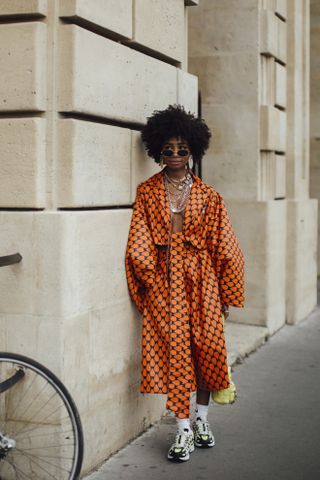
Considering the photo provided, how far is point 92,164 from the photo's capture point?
4.32 metres

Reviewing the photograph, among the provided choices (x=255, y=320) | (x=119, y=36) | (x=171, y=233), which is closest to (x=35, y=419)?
(x=171, y=233)

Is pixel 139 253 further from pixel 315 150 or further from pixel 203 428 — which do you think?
pixel 315 150

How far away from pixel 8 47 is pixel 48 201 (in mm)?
787

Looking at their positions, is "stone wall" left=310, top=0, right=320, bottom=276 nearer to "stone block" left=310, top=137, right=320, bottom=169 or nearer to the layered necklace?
"stone block" left=310, top=137, right=320, bottom=169

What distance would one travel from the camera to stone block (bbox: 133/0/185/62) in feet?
16.1

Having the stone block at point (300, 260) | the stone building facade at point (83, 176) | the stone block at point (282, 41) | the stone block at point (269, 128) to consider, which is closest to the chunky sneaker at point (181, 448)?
the stone building facade at point (83, 176)

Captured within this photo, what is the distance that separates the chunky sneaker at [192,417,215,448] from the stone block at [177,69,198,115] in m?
2.13

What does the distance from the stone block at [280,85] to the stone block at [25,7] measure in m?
4.70

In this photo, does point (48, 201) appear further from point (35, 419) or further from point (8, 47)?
point (35, 419)

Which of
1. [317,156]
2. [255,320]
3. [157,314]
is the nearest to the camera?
[157,314]

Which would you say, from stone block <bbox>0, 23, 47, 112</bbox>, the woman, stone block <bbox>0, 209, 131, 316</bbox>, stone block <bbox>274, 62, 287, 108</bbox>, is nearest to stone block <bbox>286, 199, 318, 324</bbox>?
stone block <bbox>274, 62, 287, 108</bbox>

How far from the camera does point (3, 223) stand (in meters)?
4.07

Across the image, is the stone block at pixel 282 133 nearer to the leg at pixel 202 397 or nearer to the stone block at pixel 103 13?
the stone block at pixel 103 13

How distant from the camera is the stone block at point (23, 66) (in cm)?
401
